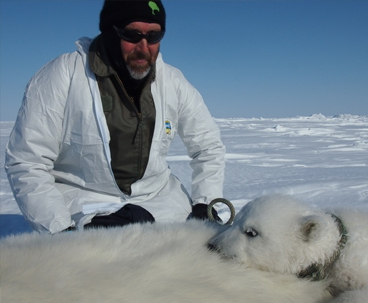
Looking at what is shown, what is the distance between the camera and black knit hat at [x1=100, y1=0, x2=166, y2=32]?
2135 millimetres

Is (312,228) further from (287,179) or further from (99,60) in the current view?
(287,179)

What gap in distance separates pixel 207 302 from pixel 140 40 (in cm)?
160

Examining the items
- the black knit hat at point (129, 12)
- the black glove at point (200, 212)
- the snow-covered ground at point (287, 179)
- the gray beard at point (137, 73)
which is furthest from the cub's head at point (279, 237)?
the snow-covered ground at point (287, 179)

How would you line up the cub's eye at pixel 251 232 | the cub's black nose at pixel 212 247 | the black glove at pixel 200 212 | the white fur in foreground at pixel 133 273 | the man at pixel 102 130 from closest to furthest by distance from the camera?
the white fur in foreground at pixel 133 273, the cub's black nose at pixel 212 247, the cub's eye at pixel 251 232, the man at pixel 102 130, the black glove at pixel 200 212

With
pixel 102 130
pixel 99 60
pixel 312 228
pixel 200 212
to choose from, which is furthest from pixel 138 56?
pixel 312 228

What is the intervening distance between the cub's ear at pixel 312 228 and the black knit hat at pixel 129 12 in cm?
140

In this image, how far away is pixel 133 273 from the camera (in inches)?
40.4

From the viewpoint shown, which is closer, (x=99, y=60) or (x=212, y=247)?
(x=212, y=247)

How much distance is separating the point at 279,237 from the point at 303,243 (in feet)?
0.32

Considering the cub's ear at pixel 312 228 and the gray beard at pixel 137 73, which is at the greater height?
the gray beard at pixel 137 73

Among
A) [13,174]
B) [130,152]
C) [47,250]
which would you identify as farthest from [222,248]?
[13,174]

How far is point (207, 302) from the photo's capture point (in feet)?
3.36

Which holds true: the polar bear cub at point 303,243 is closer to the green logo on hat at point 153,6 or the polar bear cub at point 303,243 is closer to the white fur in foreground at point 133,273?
the white fur in foreground at point 133,273

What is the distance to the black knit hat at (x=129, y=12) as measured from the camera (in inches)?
84.0
